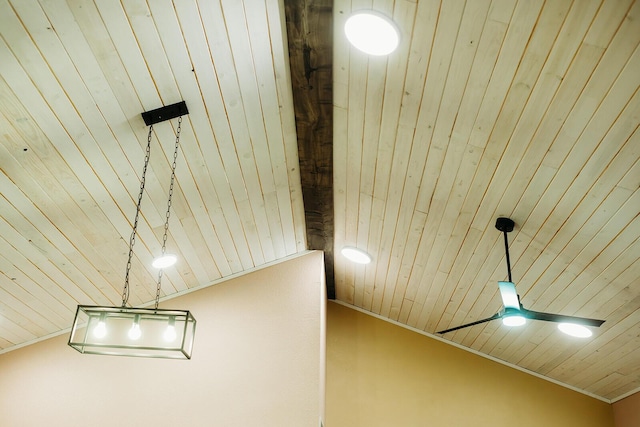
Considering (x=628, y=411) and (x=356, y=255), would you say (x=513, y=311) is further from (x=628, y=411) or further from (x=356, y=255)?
(x=628, y=411)

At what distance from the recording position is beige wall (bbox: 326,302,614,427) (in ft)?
16.3

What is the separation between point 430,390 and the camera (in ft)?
16.7

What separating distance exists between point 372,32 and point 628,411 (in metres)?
4.61

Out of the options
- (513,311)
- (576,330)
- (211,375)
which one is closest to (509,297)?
(513,311)

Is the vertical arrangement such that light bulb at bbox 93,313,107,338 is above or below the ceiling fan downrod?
below

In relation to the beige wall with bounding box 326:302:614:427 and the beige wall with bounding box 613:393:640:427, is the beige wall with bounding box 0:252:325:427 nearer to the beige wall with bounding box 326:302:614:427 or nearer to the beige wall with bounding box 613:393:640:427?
the beige wall with bounding box 326:302:614:427

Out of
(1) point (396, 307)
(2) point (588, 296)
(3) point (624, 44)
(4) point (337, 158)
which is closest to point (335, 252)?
(1) point (396, 307)

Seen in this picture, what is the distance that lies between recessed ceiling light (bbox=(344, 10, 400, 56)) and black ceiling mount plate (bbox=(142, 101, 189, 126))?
1.02 m

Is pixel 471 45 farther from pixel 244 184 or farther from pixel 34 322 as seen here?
pixel 34 322

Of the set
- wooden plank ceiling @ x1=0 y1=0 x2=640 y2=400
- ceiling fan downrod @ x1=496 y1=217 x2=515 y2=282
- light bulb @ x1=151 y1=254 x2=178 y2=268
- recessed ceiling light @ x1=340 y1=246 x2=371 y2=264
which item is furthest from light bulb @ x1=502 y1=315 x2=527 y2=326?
light bulb @ x1=151 y1=254 x2=178 y2=268

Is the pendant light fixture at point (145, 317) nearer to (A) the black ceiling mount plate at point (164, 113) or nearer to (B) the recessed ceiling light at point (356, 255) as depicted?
(A) the black ceiling mount plate at point (164, 113)

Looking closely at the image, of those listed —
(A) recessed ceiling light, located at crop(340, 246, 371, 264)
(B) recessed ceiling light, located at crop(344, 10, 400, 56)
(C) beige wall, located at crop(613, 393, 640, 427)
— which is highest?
(A) recessed ceiling light, located at crop(340, 246, 371, 264)

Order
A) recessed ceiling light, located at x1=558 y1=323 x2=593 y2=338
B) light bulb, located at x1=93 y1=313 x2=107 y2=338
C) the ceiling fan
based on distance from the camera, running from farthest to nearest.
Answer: recessed ceiling light, located at x1=558 y1=323 x2=593 y2=338 → the ceiling fan → light bulb, located at x1=93 y1=313 x2=107 y2=338

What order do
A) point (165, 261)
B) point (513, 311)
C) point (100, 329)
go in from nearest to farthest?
point (100, 329)
point (513, 311)
point (165, 261)
